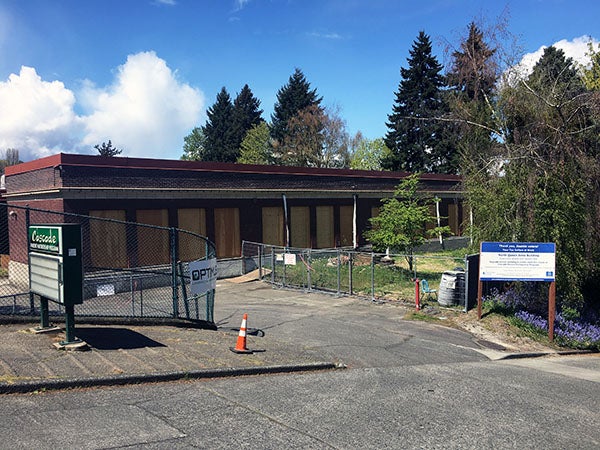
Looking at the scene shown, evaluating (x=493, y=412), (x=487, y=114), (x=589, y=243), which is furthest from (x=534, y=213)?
(x=493, y=412)

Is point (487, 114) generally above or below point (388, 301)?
above

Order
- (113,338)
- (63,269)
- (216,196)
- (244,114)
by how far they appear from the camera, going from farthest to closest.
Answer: (244,114) < (216,196) < (113,338) < (63,269)

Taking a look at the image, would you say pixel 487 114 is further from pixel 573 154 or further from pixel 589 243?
pixel 589 243

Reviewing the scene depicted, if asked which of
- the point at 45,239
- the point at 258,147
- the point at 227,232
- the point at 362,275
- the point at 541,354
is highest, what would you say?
the point at 258,147

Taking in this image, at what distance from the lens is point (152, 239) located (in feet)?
79.0

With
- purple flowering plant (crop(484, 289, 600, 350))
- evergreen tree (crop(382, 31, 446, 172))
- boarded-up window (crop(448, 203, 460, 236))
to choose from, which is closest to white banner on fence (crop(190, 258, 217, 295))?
purple flowering plant (crop(484, 289, 600, 350))

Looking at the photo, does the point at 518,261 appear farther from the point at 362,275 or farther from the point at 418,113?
the point at 418,113

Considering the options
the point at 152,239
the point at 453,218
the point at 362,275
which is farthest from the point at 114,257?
the point at 453,218

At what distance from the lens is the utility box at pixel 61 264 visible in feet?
24.9

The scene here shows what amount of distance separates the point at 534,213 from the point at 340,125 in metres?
47.4

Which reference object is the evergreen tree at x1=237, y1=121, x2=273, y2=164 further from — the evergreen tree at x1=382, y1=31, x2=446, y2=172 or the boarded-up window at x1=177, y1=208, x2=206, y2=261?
the boarded-up window at x1=177, y1=208, x2=206, y2=261

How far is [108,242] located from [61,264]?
49.6 ft

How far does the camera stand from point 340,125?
204 ft

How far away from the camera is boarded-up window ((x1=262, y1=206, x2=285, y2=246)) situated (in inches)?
1128
